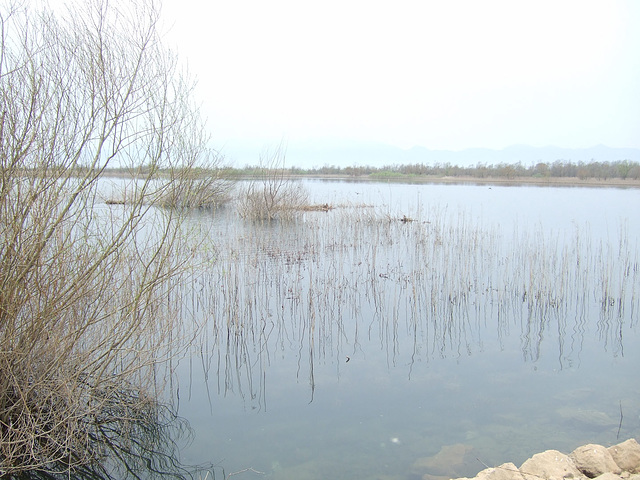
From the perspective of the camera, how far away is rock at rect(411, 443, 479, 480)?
3.51m

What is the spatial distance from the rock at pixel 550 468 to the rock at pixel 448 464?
1.64ft

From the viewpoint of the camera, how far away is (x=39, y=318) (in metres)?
3.27

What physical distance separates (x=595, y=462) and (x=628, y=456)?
0.25 meters

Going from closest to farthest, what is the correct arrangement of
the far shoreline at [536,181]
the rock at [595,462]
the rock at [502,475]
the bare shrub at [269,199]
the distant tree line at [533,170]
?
1. the rock at [502,475]
2. the rock at [595,462]
3. the bare shrub at [269,199]
4. the far shoreline at [536,181]
5. the distant tree line at [533,170]

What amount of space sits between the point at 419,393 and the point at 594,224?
13.9 metres

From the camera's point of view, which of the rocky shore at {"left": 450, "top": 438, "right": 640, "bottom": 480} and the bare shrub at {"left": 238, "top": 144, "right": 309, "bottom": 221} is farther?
the bare shrub at {"left": 238, "top": 144, "right": 309, "bottom": 221}

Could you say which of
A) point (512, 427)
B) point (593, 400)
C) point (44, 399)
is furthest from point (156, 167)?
point (593, 400)

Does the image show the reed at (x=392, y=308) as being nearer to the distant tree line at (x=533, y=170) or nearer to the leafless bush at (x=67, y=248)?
the leafless bush at (x=67, y=248)

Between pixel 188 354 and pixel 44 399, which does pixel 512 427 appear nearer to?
pixel 188 354

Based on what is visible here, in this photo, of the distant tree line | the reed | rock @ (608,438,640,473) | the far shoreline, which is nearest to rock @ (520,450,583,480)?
rock @ (608,438,640,473)

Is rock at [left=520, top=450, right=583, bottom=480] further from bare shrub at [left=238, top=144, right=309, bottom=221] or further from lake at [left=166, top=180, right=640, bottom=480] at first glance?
bare shrub at [left=238, top=144, right=309, bottom=221]

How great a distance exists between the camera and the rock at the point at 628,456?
10.5 feet

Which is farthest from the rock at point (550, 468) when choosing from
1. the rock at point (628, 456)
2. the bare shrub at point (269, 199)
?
the bare shrub at point (269, 199)

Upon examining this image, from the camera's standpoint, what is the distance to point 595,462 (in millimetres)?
3191
